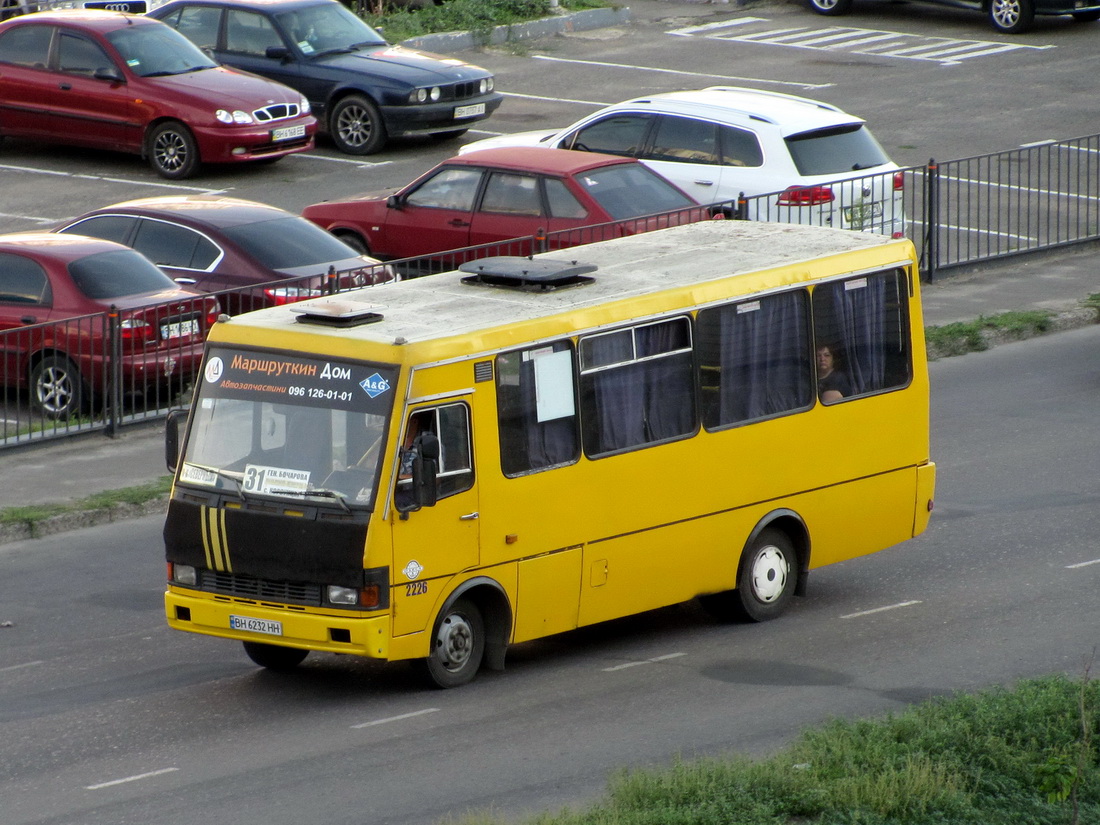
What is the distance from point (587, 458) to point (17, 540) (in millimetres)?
4973

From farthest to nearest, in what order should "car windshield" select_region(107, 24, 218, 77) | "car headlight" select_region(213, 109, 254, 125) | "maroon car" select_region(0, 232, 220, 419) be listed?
"car windshield" select_region(107, 24, 218, 77) → "car headlight" select_region(213, 109, 254, 125) → "maroon car" select_region(0, 232, 220, 419)

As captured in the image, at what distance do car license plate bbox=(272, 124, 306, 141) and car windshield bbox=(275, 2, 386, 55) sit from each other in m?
2.18

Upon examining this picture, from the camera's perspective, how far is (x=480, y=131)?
93.5ft

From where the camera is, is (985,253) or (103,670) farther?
(985,253)

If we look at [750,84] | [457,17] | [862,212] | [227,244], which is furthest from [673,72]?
[227,244]

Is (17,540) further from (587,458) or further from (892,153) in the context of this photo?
(892,153)

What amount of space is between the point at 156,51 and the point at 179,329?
9933 mm

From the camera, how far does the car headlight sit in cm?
2484

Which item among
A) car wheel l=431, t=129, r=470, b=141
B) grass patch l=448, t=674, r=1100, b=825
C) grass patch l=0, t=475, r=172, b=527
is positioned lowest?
grass patch l=0, t=475, r=172, b=527

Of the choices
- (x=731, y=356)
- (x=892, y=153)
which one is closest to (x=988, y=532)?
(x=731, y=356)

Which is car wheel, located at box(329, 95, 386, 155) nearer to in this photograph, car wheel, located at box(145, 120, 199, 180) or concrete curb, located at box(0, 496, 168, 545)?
car wheel, located at box(145, 120, 199, 180)

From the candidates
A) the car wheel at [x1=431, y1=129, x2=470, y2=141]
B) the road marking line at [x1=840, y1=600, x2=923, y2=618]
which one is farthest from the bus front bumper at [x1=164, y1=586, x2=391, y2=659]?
the car wheel at [x1=431, y1=129, x2=470, y2=141]

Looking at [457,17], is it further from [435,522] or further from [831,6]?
[435,522]

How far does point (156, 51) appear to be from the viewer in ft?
83.8
